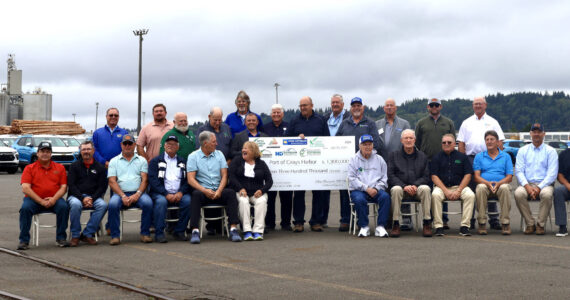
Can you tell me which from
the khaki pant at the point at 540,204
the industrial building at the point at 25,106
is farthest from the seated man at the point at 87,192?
the industrial building at the point at 25,106

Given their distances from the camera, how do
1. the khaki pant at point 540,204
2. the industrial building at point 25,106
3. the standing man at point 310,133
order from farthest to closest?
the industrial building at point 25,106 < the standing man at point 310,133 < the khaki pant at point 540,204

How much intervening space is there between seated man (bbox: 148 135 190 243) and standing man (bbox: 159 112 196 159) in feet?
1.13

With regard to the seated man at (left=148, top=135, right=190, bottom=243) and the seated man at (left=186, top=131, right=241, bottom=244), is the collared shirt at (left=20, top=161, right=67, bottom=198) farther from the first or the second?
the seated man at (left=186, top=131, right=241, bottom=244)

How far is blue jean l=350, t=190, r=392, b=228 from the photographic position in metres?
11.2

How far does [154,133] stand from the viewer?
11.9m

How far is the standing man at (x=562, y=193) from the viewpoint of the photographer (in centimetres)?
1120

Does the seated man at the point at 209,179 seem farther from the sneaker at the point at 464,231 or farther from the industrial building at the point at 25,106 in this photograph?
the industrial building at the point at 25,106

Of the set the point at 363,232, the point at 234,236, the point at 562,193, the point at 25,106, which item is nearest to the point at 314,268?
the point at 234,236

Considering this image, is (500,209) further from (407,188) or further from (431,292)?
(431,292)

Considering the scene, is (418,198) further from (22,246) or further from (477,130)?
(22,246)

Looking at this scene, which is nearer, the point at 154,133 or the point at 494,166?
the point at 494,166

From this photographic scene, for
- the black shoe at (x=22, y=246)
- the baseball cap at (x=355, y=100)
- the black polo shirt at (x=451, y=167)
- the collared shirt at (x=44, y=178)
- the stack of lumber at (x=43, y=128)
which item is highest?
the stack of lumber at (x=43, y=128)

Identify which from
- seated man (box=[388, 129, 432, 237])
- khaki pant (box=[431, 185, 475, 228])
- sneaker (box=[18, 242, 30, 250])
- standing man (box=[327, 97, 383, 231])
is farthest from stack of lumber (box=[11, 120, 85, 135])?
khaki pant (box=[431, 185, 475, 228])

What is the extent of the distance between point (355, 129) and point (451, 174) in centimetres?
180
